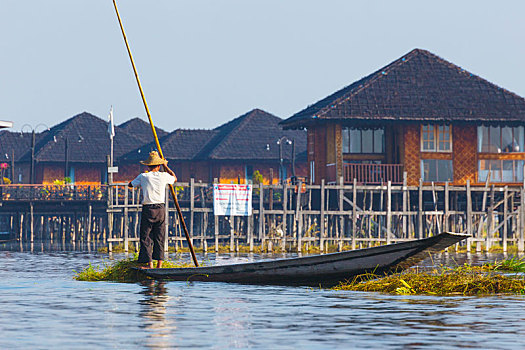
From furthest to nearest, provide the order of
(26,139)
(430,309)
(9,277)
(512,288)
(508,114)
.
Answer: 1. (26,139)
2. (508,114)
3. (9,277)
4. (512,288)
5. (430,309)

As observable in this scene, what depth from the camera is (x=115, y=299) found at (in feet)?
49.3

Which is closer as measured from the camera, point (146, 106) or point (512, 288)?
point (512, 288)

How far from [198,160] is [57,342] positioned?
56801 millimetres

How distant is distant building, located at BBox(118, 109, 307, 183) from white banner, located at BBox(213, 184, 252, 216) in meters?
25.4

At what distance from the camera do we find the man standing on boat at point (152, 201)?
55.9 feet

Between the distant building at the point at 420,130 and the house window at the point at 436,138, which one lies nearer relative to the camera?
the distant building at the point at 420,130

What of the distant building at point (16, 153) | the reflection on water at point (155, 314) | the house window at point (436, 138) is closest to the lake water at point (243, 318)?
the reflection on water at point (155, 314)

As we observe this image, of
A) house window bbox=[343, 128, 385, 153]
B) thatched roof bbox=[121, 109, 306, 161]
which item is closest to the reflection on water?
house window bbox=[343, 128, 385, 153]

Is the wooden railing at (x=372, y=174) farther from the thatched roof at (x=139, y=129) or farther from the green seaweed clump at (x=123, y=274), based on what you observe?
the thatched roof at (x=139, y=129)

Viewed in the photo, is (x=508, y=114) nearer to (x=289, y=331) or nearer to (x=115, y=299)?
(x=115, y=299)

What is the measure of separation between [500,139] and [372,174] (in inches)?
220

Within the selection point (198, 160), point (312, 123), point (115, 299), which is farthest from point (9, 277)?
point (198, 160)

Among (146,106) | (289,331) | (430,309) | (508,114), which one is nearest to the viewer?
(289,331)

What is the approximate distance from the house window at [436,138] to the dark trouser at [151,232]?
24.5 metres
